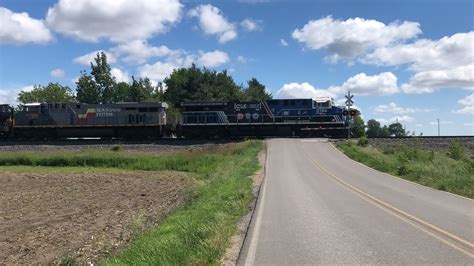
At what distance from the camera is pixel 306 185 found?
22.0 meters

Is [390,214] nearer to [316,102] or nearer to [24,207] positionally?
[24,207]

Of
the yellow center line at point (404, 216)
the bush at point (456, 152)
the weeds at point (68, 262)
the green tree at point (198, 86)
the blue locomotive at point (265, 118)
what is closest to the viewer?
the yellow center line at point (404, 216)

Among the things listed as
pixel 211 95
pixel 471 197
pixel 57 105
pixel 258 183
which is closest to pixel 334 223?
pixel 471 197

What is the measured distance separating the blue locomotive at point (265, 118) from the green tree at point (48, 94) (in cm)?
6723

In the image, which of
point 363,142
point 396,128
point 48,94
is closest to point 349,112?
point 363,142

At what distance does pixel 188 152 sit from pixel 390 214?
31465 millimetres

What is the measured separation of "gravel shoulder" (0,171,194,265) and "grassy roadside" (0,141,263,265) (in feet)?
3.90

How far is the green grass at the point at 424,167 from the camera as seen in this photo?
70.5ft

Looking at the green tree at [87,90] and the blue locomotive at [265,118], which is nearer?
the blue locomotive at [265,118]

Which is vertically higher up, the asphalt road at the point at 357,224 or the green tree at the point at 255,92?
the green tree at the point at 255,92

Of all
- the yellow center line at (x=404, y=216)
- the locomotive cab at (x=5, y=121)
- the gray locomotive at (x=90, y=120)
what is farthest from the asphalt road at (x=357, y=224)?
the locomotive cab at (x=5, y=121)

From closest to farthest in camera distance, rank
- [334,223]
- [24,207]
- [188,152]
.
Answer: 1. [334,223]
2. [24,207]
3. [188,152]

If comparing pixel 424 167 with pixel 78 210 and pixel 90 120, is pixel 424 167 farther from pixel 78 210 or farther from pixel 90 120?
pixel 90 120

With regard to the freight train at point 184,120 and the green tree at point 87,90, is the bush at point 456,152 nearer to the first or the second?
the freight train at point 184,120
